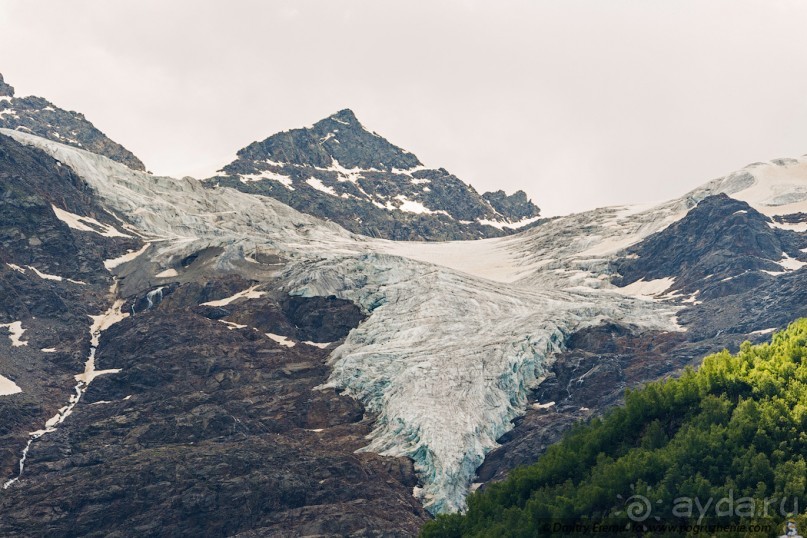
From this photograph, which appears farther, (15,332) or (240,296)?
(240,296)

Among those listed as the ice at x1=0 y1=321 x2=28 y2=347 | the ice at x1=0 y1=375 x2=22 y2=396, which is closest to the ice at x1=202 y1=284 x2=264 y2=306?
the ice at x1=0 y1=321 x2=28 y2=347

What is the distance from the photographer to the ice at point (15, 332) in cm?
17362

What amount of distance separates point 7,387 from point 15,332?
21.2m

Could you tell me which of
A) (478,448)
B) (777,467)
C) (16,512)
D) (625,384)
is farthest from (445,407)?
(777,467)

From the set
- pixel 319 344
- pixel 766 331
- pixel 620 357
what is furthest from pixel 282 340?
pixel 766 331

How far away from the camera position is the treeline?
8756 centimetres

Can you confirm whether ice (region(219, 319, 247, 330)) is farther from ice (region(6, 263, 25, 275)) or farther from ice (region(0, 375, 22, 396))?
ice (region(6, 263, 25, 275))

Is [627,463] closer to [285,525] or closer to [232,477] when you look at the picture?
[285,525]

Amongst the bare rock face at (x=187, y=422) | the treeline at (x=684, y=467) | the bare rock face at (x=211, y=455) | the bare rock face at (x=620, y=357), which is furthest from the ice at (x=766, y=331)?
the bare rock face at (x=211, y=455)

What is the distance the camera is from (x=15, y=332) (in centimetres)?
Result: 17688

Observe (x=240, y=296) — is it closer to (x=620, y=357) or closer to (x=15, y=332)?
(x=15, y=332)

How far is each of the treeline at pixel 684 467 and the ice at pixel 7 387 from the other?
74.5 m

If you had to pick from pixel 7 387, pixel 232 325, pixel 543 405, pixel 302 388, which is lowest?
pixel 543 405

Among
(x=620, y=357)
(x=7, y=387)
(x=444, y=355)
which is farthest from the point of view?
(x=620, y=357)
